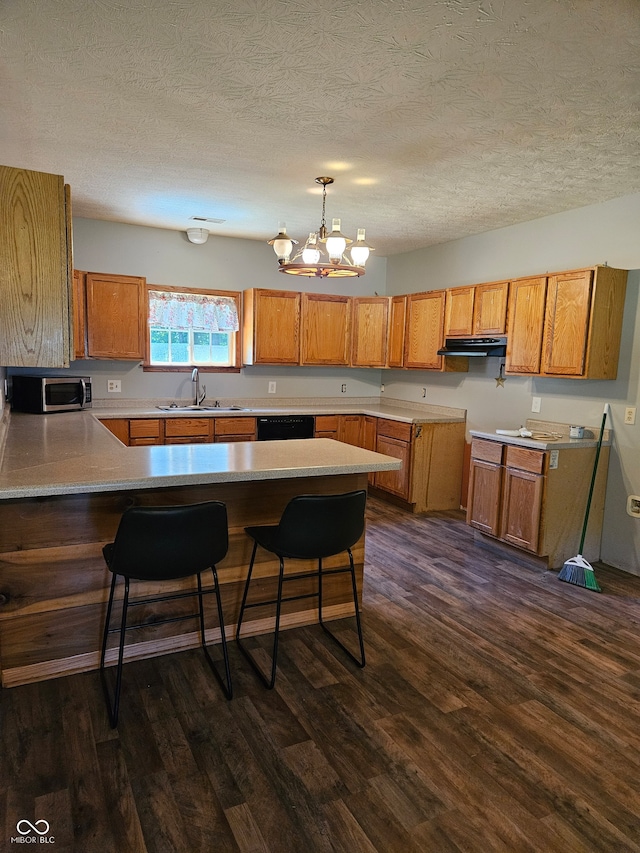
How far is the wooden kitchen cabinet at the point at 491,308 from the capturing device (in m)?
4.32

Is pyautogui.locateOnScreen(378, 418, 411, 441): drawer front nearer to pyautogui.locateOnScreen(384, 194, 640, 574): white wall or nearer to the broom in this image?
pyautogui.locateOnScreen(384, 194, 640, 574): white wall

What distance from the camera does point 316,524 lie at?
229 centimetres

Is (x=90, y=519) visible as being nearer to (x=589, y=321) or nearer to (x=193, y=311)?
(x=589, y=321)

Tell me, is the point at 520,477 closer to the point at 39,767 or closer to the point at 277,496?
the point at 277,496

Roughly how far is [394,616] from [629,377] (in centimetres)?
232

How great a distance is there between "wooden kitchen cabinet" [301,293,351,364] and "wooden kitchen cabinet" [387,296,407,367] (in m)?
0.46

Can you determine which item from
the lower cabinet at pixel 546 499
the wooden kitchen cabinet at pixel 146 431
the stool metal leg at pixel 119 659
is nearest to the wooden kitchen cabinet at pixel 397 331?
the lower cabinet at pixel 546 499

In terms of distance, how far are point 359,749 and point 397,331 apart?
433cm

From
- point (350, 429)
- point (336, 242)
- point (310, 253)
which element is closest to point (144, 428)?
point (350, 429)

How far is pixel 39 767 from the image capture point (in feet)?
6.03

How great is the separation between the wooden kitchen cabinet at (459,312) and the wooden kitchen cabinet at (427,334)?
77 millimetres

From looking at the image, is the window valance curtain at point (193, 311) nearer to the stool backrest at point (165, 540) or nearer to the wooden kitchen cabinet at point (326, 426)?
the wooden kitchen cabinet at point (326, 426)

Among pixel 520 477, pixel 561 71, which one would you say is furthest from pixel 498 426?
pixel 561 71
